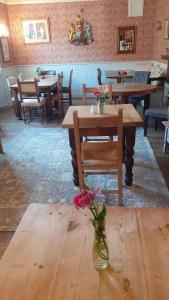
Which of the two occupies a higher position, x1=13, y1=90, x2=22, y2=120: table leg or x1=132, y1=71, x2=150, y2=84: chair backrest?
x1=132, y1=71, x2=150, y2=84: chair backrest

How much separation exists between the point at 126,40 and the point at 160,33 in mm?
1092

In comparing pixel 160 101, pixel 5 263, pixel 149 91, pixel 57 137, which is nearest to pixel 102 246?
pixel 5 263

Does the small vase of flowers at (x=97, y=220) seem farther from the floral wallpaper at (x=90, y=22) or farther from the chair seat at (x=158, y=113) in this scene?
the floral wallpaper at (x=90, y=22)

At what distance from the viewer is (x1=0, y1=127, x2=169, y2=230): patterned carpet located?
2.28m

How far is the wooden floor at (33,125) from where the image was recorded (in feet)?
6.45

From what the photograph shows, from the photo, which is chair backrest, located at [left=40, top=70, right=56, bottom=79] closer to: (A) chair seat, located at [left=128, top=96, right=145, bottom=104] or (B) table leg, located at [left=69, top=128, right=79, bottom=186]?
(A) chair seat, located at [left=128, top=96, right=145, bottom=104]

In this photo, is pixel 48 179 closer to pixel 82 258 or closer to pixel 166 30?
pixel 82 258

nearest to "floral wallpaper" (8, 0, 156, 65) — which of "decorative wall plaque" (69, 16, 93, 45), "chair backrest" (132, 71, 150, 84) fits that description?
"decorative wall plaque" (69, 16, 93, 45)

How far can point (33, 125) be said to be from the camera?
A: 4.85 metres

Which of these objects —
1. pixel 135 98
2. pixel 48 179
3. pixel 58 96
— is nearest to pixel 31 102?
pixel 58 96

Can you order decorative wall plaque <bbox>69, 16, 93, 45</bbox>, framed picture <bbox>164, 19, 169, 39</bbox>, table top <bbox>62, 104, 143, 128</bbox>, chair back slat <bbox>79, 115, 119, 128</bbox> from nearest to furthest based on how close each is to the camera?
chair back slat <bbox>79, 115, 119, 128</bbox> < table top <bbox>62, 104, 143, 128</bbox> < framed picture <bbox>164, 19, 169, 39</bbox> < decorative wall plaque <bbox>69, 16, 93, 45</bbox>

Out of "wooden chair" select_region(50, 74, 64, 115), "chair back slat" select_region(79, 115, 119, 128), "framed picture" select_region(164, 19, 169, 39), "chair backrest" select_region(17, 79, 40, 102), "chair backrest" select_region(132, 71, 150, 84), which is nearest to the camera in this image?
"chair back slat" select_region(79, 115, 119, 128)

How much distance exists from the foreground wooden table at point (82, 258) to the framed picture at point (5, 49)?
6222 millimetres

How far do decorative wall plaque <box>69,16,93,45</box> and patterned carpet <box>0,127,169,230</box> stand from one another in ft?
13.8
